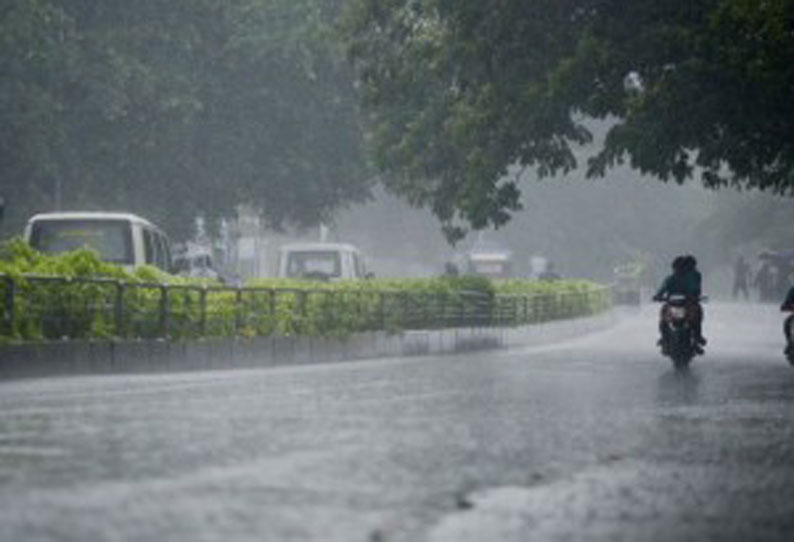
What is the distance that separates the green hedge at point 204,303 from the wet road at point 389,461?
2.52m

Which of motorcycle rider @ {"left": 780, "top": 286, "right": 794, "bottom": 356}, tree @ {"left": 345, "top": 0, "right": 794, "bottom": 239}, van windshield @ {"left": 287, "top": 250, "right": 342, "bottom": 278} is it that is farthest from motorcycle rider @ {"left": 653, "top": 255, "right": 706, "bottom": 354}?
van windshield @ {"left": 287, "top": 250, "right": 342, "bottom": 278}

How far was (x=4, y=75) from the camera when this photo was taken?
157 feet

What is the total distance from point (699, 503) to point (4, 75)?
4047 centimetres

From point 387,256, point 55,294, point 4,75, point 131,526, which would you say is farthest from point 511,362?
point 387,256

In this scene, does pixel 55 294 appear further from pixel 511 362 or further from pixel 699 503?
Result: pixel 699 503

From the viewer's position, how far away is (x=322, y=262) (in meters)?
44.0

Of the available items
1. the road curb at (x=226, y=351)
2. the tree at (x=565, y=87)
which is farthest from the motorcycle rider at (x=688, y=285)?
the road curb at (x=226, y=351)

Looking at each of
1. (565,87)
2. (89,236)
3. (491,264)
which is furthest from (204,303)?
(491,264)

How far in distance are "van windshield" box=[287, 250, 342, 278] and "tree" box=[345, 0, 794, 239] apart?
11.0 ft

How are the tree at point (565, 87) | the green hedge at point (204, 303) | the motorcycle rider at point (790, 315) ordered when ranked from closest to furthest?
the green hedge at point (204, 303) → the motorcycle rider at point (790, 315) → the tree at point (565, 87)

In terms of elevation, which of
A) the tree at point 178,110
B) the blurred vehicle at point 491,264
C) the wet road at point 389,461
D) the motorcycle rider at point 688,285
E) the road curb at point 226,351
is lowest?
the wet road at point 389,461

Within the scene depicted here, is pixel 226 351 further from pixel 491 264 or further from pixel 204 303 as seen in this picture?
pixel 491 264

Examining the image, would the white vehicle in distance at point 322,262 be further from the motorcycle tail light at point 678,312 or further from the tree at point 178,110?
the motorcycle tail light at point 678,312

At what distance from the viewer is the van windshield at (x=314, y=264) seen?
4350cm
